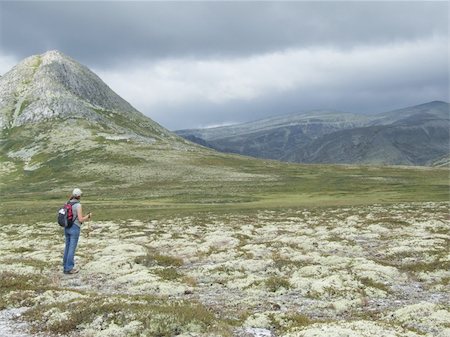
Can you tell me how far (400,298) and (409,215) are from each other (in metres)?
44.1

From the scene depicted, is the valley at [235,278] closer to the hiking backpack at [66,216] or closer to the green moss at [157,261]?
the green moss at [157,261]

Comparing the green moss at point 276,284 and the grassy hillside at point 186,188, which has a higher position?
the green moss at point 276,284

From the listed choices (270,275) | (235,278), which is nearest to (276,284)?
(235,278)

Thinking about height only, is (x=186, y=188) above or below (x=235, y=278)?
below

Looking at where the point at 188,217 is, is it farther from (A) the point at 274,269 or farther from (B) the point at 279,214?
(A) the point at 274,269

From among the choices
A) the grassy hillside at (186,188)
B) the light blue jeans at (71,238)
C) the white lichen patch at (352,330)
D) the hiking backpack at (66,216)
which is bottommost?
the grassy hillside at (186,188)

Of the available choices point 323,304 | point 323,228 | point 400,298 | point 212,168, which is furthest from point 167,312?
point 212,168

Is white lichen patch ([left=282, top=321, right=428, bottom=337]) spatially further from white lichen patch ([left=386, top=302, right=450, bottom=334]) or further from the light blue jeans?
the light blue jeans

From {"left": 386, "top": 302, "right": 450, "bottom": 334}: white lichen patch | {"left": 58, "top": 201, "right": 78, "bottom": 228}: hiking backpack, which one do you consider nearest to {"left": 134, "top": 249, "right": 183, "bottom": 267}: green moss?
{"left": 58, "top": 201, "right": 78, "bottom": 228}: hiking backpack

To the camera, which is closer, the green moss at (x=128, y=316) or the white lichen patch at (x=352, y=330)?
the white lichen patch at (x=352, y=330)

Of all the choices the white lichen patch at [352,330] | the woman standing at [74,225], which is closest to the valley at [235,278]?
the white lichen patch at [352,330]

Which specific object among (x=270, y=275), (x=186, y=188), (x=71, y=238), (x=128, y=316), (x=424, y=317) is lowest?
(x=186, y=188)

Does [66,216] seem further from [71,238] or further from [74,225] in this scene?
[71,238]

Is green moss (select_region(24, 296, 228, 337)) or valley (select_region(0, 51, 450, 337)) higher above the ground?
green moss (select_region(24, 296, 228, 337))
